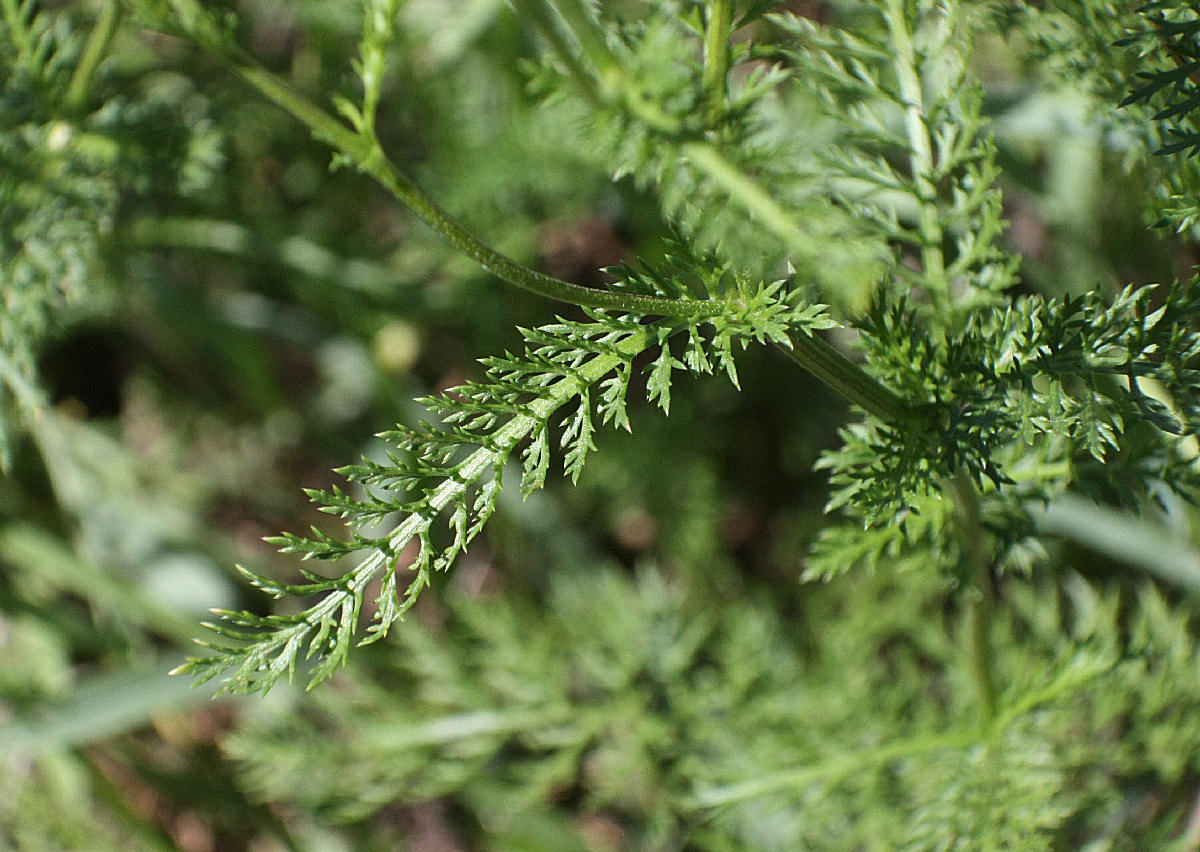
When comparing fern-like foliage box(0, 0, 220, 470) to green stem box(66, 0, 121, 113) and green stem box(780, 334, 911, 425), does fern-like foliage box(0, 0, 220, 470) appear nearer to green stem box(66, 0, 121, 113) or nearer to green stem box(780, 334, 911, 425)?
green stem box(66, 0, 121, 113)

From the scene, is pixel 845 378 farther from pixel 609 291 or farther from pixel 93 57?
pixel 93 57

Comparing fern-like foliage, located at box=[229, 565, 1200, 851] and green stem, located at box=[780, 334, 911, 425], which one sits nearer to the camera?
green stem, located at box=[780, 334, 911, 425]

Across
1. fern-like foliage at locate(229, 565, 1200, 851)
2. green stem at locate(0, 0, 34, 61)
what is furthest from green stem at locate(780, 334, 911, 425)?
green stem at locate(0, 0, 34, 61)

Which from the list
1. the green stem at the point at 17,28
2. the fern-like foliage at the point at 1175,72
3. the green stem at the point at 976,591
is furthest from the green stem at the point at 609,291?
the green stem at the point at 17,28

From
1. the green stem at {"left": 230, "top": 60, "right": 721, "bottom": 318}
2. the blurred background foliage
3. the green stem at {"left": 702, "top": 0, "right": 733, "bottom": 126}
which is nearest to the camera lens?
the green stem at {"left": 230, "top": 60, "right": 721, "bottom": 318}

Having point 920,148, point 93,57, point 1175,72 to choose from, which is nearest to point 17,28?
point 93,57
